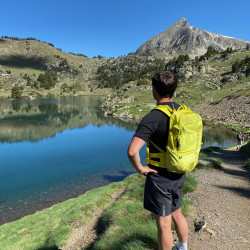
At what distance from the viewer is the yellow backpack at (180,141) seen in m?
4.27

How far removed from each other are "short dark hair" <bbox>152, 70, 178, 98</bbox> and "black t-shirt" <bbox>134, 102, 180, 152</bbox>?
0.91 feet

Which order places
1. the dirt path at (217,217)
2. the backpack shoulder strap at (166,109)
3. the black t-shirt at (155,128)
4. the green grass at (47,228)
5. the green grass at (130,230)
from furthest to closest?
1. the green grass at (47,228)
2. the dirt path at (217,217)
3. the green grass at (130,230)
4. the backpack shoulder strap at (166,109)
5. the black t-shirt at (155,128)

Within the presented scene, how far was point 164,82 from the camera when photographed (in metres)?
4.45

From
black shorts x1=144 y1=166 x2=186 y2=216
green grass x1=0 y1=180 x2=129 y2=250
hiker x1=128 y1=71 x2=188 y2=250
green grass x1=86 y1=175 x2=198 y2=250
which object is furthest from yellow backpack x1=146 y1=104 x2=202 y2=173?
green grass x1=0 y1=180 x2=129 y2=250

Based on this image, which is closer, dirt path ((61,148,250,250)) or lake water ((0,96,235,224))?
dirt path ((61,148,250,250))

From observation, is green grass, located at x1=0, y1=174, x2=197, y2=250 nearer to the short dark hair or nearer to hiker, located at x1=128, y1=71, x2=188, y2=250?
hiker, located at x1=128, y1=71, x2=188, y2=250

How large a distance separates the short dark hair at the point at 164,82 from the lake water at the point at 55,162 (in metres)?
19.8

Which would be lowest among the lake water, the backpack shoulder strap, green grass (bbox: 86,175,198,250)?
the lake water

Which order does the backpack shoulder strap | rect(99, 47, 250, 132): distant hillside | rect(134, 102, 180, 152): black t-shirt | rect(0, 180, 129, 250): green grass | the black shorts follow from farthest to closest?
rect(99, 47, 250, 132): distant hillside, rect(0, 180, 129, 250): green grass, the black shorts, the backpack shoulder strap, rect(134, 102, 180, 152): black t-shirt

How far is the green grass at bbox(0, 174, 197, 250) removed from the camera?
7.26 metres

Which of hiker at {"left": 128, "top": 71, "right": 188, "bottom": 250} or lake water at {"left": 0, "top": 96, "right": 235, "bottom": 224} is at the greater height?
hiker at {"left": 128, "top": 71, "right": 188, "bottom": 250}

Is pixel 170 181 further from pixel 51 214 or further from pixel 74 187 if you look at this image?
pixel 74 187

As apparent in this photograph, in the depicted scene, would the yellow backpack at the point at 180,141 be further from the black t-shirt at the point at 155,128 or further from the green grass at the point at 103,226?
the green grass at the point at 103,226

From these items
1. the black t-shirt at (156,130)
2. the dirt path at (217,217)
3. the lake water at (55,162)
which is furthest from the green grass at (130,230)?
the lake water at (55,162)
